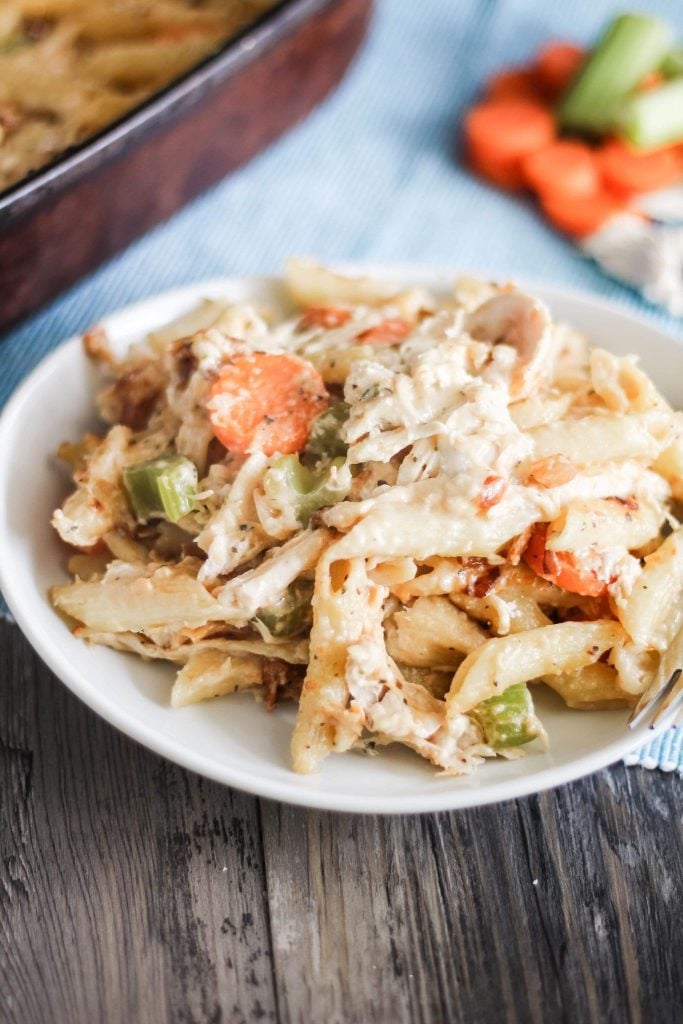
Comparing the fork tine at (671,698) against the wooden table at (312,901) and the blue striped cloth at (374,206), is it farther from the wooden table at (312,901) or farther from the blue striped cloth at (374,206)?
the blue striped cloth at (374,206)

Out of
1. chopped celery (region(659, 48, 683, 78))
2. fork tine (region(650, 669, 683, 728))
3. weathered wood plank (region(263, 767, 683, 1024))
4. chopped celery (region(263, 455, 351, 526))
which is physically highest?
chopped celery (region(659, 48, 683, 78))

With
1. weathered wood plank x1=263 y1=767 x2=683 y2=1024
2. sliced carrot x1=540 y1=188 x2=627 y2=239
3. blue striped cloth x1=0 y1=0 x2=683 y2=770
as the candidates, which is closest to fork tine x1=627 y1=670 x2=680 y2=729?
weathered wood plank x1=263 y1=767 x2=683 y2=1024

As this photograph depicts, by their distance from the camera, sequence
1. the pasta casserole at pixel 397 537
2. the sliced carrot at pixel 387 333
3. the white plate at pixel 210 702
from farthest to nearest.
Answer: the sliced carrot at pixel 387 333, the pasta casserole at pixel 397 537, the white plate at pixel 210 702

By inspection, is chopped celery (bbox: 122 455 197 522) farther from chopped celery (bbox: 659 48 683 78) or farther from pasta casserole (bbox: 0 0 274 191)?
chopped celery (bbox: 659 48 683 78)

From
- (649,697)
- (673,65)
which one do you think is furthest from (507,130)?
(649,697)

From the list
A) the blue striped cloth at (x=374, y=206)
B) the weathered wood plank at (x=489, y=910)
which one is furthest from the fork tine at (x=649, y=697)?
the blue striped cloth at (x=374, y=206)

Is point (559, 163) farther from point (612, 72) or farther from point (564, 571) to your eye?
point (564, 571)
